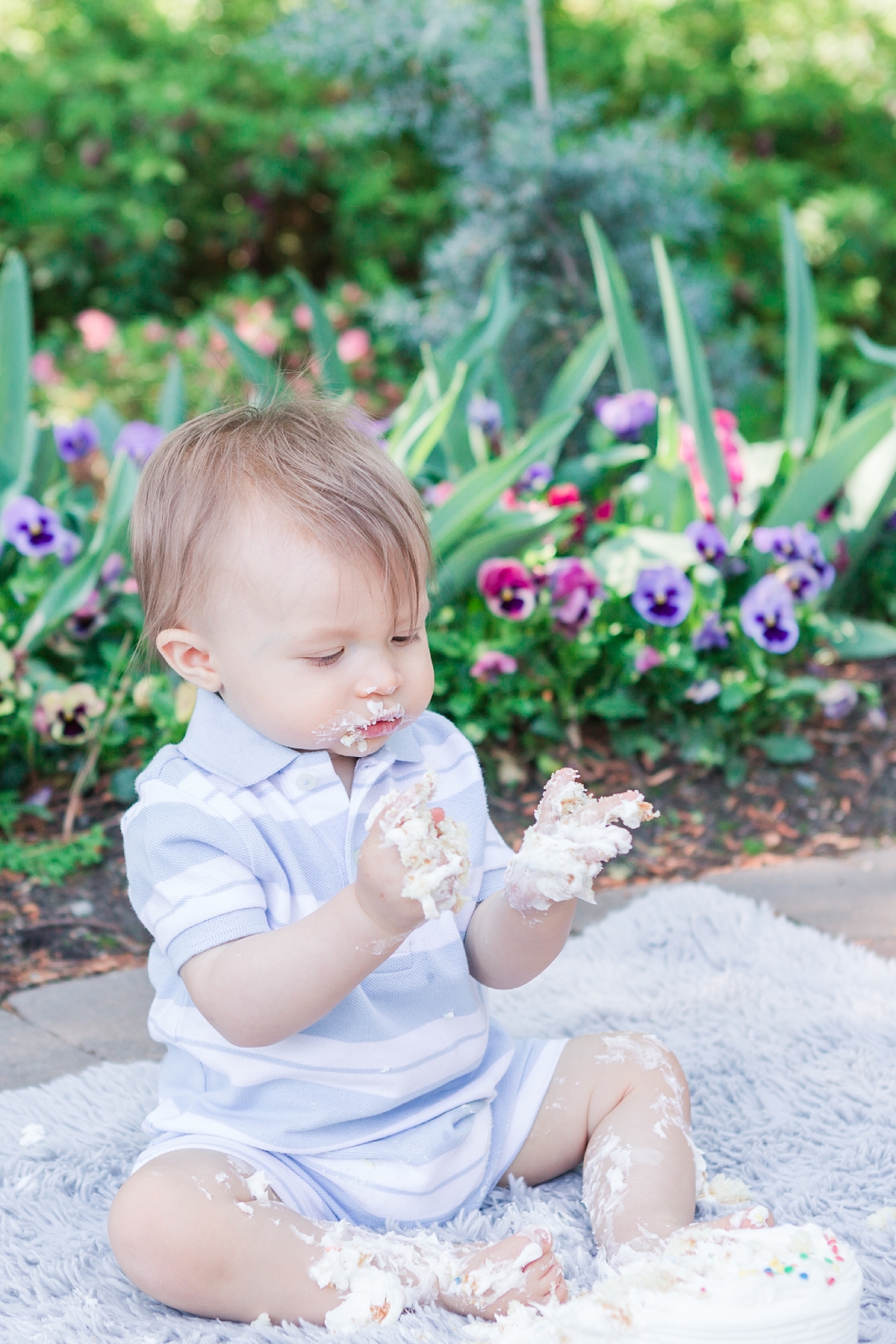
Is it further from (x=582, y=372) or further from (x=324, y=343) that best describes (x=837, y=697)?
(x=324, y=343)

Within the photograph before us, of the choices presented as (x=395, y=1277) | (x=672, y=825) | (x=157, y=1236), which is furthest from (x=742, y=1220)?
(x=672, y=825)

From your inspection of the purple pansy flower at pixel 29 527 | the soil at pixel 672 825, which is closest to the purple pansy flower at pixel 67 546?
the purple pansy flower at pixel 29 527

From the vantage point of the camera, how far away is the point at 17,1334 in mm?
1247

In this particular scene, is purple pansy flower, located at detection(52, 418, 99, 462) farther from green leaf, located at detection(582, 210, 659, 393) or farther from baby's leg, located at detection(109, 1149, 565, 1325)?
baby's leg, located at detection(109, 1149, 565, 1325)

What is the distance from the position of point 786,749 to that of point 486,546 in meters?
0.82

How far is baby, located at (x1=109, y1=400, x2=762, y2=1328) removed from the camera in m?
1.25

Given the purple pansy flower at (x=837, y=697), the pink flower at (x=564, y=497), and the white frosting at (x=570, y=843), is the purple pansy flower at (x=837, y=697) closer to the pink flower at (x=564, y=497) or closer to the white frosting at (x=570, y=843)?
the pink flower at (x=564, y=497)

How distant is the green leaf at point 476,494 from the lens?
102 inches

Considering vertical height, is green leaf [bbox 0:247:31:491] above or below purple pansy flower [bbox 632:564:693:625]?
above

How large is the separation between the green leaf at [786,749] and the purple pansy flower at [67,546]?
4.90 ft

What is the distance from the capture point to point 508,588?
265cm

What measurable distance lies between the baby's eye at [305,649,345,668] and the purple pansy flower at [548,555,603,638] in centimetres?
141

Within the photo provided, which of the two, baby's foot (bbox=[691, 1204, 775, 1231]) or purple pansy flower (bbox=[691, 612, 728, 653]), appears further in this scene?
purple pansy flower (bbox=[691, 612, 728, 653])

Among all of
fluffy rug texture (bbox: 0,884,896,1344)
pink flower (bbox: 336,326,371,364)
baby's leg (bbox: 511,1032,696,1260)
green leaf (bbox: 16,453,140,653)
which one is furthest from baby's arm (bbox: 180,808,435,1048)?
pink flower (bbox: 336,326,371,364)
